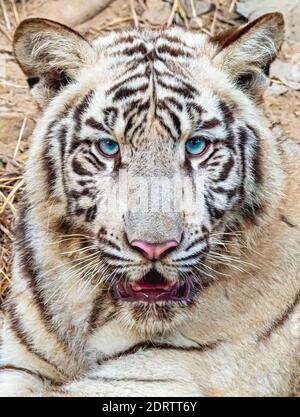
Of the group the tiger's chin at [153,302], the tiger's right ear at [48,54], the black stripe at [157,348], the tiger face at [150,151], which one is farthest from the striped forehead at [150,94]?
the black stripe at [157,348]

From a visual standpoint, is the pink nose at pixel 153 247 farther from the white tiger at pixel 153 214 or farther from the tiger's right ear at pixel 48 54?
the tiger's right ear at pixel 48 54

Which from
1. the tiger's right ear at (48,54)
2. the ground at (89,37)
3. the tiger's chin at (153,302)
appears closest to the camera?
the tiger's chin at (153,302)

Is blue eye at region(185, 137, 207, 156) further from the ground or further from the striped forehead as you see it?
the ground

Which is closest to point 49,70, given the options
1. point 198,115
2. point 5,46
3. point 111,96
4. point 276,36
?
point 111,96

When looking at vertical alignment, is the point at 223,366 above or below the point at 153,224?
below

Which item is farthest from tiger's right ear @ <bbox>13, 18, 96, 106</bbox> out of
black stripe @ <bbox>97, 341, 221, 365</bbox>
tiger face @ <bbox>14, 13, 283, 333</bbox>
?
black stripe @ <bbox>97, 341, 221, 365</bbox>

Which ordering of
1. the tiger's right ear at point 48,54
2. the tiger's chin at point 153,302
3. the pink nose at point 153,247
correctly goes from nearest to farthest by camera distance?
the pink nose at point 153,247 < the tiger's chin at point 153,302 < the tiger's right ear at point 48,54

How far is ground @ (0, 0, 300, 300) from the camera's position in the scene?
220 inches

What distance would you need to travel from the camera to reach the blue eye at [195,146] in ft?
12.0

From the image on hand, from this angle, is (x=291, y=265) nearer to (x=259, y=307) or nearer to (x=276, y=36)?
(x=259, y=307)

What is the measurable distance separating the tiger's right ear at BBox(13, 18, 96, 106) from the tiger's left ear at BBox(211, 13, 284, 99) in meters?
0.48

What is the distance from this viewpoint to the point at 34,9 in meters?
6.70

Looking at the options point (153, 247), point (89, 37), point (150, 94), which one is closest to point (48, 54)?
point (150, 94)

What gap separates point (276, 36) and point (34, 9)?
3.13 meters
